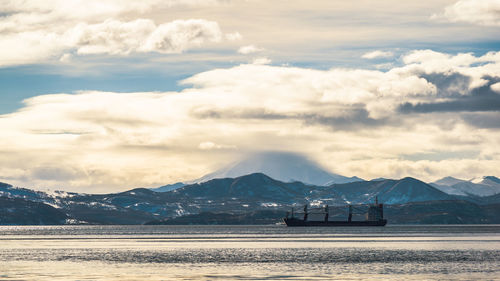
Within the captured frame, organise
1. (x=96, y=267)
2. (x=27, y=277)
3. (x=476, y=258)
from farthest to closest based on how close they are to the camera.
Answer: (x=476, y=258) → (x=96, y=267) → (x=27, y=277)

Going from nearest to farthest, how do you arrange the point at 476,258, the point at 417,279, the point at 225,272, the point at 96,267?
the point at 417,279, the point at 225,272, the point at 96,267, the point at 476,258

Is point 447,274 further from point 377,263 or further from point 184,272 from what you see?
point 184,272

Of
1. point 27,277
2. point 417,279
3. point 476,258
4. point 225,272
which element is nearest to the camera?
point 417,279

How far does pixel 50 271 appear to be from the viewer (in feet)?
373

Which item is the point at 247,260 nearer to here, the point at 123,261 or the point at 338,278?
the point at 123,261

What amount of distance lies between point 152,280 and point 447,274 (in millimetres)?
44964

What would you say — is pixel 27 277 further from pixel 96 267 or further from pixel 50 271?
pixel 96 267

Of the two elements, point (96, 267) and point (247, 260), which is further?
point (247, 260)

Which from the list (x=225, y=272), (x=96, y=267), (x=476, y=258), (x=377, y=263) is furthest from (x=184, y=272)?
(x=476, y=258)

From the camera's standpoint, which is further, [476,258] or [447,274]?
[476,258]

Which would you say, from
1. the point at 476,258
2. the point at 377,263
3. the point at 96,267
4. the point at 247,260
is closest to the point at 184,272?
the point at 96,267

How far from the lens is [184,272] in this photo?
109688 millimetres

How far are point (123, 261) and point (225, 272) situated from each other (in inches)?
1468

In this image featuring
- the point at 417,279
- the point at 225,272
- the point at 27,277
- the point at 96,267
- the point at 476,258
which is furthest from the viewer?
the point at 476,258
